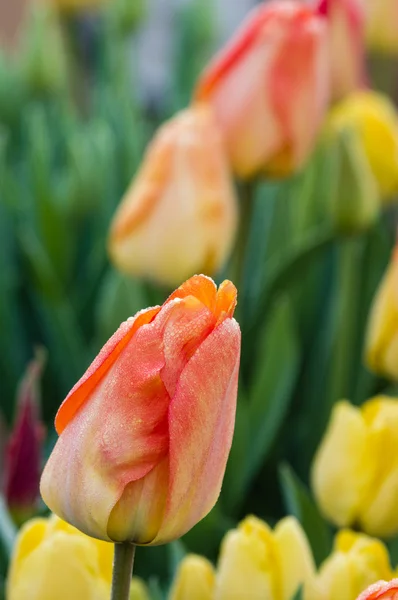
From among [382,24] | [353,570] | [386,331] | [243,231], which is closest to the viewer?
[353,570]

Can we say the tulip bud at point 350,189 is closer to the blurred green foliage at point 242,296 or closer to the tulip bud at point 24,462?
the blurred green foliage at point 242,296

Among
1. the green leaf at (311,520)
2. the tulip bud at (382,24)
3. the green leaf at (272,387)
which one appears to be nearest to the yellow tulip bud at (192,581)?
the green leaf at (311,520)

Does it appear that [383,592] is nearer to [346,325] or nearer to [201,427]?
[201,427]

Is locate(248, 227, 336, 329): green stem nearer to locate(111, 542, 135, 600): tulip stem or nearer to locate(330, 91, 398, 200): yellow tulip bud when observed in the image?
locate(330, 91, 398, 200): yellow tulip bud

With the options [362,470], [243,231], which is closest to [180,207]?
[243,231]

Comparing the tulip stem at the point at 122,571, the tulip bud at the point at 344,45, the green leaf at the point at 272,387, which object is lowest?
the green leaf at the point at 272,387

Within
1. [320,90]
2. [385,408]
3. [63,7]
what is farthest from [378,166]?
[63,7]
